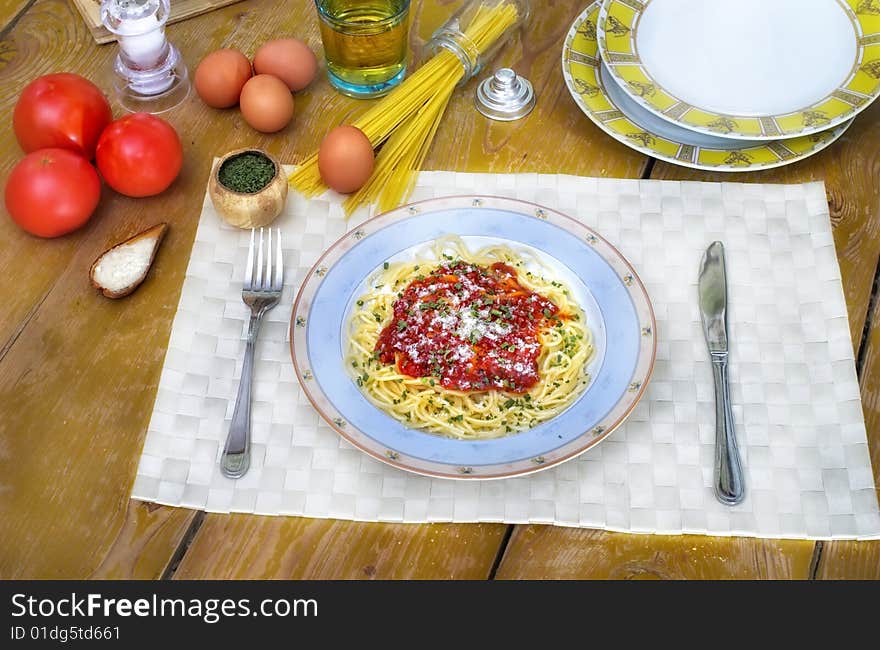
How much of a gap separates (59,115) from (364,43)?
2.27 ft

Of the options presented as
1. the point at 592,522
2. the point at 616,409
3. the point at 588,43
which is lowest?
the point at 592,522

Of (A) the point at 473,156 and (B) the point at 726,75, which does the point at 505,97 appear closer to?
(A) the point at 473,156

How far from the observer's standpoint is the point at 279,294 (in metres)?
1.82

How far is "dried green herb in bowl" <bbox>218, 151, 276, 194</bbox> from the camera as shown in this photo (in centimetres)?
189

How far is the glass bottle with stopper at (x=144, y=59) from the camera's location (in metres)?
2.11

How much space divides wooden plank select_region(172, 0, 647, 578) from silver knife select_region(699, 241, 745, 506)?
0.34 meters

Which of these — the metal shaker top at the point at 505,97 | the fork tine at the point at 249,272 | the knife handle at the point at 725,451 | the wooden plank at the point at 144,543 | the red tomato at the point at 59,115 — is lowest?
the wooden plank at the point at 144,543

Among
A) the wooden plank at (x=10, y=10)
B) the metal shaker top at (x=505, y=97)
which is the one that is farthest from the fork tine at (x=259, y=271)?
the wooden plank at (x=10, y=10)

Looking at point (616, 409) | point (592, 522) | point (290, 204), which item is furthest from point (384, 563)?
point (290, 204)

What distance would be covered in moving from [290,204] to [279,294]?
27cm

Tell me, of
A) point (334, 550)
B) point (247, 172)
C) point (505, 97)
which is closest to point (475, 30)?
point (505, 97)

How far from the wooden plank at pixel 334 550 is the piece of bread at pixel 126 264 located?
557 millimetres

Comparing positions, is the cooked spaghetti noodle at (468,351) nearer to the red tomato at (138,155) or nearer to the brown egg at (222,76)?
the red tomato at (138,155)

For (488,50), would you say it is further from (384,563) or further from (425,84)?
(384,563)
